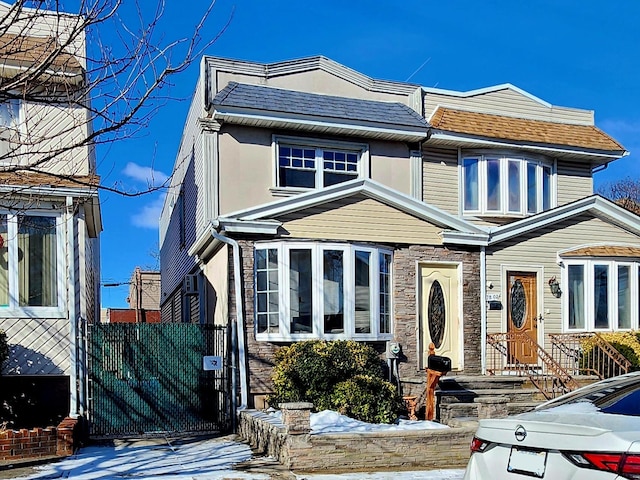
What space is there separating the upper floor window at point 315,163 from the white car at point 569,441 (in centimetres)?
1005

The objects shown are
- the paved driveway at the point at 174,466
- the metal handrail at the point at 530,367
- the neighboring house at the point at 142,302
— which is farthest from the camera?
the neighboring house at the point at 142,302

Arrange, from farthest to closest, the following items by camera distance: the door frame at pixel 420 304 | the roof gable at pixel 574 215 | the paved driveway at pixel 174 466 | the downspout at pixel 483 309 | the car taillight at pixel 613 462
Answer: the roof gable at pixel 574 215 < the downspout at pixel 483 309 < the door frame at pixel 420 304 < the paved driveway at pixel 174 466 < the car taillight at pixel 613 462

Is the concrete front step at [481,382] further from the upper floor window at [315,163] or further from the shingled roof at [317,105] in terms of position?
the shingled roof at [317,105]

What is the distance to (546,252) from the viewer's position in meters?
14.4

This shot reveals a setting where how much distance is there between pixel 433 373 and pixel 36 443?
6.07 metres

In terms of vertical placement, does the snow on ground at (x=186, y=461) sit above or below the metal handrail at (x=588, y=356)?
below

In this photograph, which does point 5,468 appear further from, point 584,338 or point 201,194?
point 584,338

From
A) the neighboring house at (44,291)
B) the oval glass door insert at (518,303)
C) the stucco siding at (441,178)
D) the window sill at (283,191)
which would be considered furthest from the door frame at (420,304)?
the neighboring house at (44,291)

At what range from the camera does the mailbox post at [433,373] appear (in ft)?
34.8

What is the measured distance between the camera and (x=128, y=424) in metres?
11.0

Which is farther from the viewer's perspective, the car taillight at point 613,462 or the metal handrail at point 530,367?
the metal handrail at point 530,367

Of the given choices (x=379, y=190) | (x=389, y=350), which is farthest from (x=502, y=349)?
(x=379, y=190)

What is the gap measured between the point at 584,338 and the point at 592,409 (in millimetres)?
10611

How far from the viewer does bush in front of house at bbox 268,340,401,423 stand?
10.5 m
